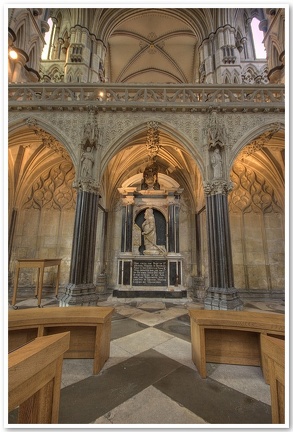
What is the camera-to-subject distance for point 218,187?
5.96m

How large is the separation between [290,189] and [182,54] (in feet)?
54.7

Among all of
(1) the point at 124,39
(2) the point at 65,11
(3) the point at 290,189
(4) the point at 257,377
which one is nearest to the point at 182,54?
(1) the point at 124,39

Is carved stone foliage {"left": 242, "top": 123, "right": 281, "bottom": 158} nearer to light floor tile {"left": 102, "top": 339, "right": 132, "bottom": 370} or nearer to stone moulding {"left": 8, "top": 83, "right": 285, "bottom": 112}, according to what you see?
stone moulding {"left": 8, "top": 83, "right": 285, "bottom": 112}

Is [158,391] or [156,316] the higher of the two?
[158,391]

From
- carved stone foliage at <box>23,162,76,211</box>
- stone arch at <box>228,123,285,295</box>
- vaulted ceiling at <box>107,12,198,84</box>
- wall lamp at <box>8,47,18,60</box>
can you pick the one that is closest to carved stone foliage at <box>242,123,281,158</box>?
stone arch at <box>228,123,285,295</box>

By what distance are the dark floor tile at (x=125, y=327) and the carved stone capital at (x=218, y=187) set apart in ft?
13.6

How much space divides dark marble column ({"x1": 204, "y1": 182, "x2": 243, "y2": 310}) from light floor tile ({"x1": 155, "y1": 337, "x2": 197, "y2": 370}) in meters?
2.32

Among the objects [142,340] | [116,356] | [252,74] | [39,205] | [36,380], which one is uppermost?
[252,74]

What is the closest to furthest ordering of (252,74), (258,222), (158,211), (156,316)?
1. (156,316)
2. (258,222)
3. (158,211)
4. (252,74)

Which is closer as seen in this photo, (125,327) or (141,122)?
(125,327)

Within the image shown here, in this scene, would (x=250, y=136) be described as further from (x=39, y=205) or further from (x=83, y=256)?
(x=39, y=205)

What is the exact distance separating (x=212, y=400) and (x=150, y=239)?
685cm

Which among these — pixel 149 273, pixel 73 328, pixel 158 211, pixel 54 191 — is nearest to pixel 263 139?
pixel 158 211

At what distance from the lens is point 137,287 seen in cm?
761
